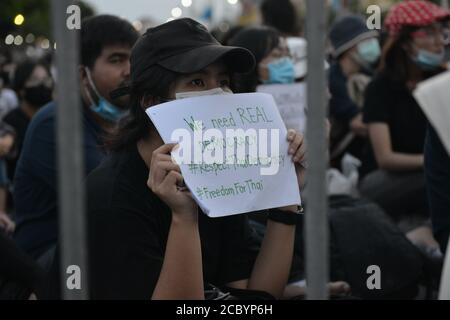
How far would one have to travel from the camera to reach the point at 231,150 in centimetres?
254

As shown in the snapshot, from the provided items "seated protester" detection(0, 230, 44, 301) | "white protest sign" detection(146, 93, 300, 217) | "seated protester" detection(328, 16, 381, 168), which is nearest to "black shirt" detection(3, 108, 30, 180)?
"seated protester" detection(328, 16, 381, 168)

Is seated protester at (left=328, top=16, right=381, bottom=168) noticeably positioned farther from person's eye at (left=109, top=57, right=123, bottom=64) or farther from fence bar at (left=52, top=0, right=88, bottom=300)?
fence bar at (left=52, top=0, right=88, bottom=300)

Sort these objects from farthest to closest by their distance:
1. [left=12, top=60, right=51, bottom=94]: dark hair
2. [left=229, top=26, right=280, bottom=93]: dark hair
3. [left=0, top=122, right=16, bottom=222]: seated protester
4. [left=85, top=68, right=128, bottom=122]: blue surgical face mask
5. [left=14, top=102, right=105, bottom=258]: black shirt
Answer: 1. [left=12, top=60, right=51, bottom=94]: dark hair
2. [left=0, top=122, right=16, bottom=222]: seated protester
3. [left=229, top=26, right=280, bottom=93]: dark hair
4. [left=85, top=68, right=128, bottom=122]: blue surgical face mask
5. [left=14, top=102, right=105, bottom=258]: black shirt

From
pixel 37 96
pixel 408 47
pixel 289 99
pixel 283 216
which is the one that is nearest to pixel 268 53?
pixel 289 99

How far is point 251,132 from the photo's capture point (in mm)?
2566

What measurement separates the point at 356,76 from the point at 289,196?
4471mm

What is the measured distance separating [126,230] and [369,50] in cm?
503

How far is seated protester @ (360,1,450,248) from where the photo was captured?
4.97m

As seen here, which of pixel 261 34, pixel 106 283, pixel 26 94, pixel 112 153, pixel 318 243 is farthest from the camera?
pixel 26 94

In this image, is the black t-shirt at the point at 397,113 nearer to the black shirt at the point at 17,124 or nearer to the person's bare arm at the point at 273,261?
the person's bare arm at the point at 273,261

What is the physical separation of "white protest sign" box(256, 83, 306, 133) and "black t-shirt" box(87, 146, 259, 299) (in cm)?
214
